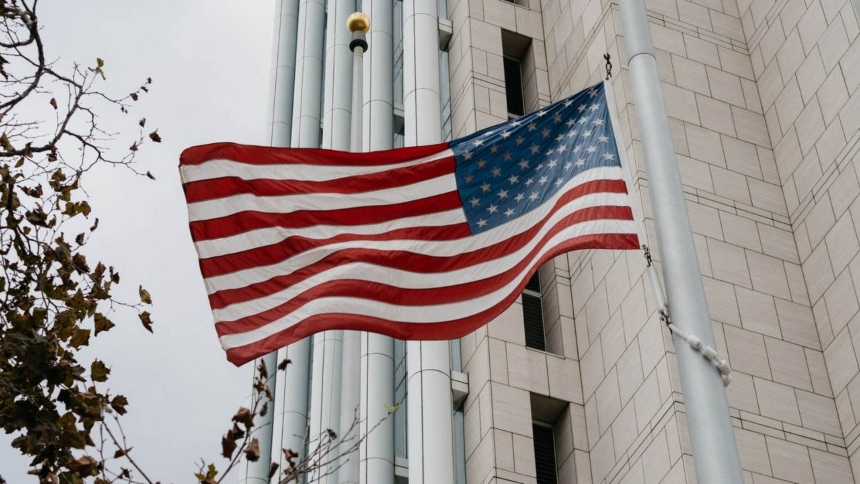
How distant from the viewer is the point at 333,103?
31.7 m

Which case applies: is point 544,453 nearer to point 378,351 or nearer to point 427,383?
point 427,383

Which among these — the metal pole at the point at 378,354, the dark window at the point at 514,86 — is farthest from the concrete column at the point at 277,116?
the dark window at the point at 514,86

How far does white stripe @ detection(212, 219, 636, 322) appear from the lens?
1220cm

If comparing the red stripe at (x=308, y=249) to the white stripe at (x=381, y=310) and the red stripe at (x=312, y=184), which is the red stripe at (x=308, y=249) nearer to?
the white stripe at (x=381, y=310)

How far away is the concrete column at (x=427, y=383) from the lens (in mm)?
22438

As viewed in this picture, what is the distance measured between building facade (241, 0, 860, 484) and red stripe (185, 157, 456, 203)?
6594 mm

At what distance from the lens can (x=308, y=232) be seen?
12.7 meters

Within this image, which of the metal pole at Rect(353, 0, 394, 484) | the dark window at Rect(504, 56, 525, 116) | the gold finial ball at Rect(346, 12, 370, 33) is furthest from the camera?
the dark window at Rect(504, 56, 525, 116)

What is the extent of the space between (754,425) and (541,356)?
5.22 meters

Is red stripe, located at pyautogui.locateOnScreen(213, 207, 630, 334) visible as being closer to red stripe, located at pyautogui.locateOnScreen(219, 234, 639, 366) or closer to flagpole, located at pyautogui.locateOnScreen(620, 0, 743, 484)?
red stripe, located at pyautogui.locateOnScreen(219, 234, 639, 366)

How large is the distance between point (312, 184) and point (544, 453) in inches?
486

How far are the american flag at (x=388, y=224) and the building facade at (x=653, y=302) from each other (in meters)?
6.44

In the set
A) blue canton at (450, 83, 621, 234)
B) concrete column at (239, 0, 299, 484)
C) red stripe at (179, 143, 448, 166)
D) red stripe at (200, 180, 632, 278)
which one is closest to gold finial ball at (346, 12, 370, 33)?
red stripe at (179, 143, 448, 166)

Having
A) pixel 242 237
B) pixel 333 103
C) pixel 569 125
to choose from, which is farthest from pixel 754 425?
pixel 333 103
